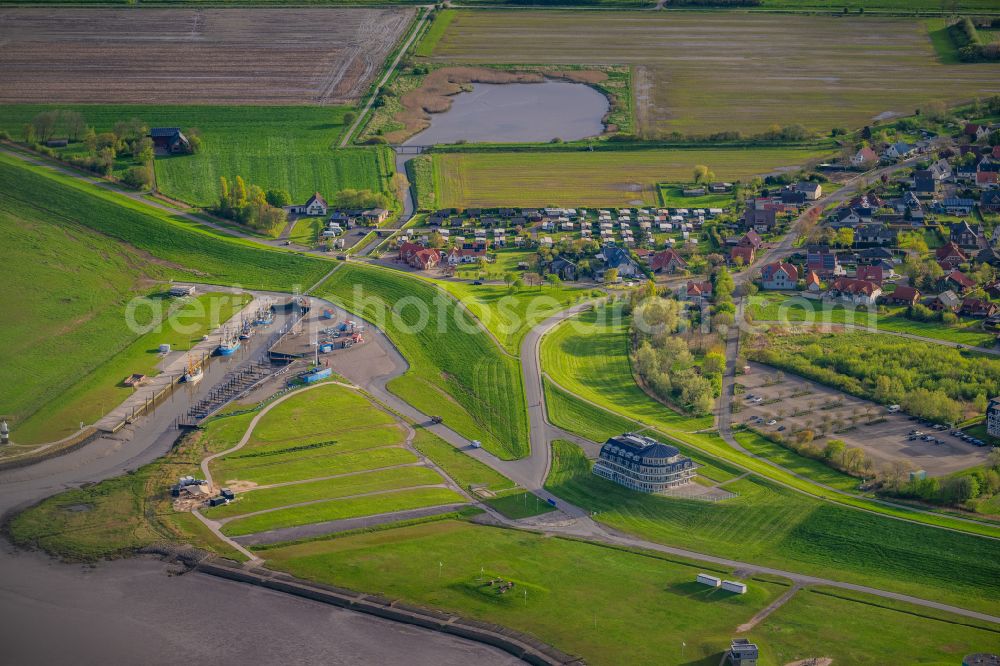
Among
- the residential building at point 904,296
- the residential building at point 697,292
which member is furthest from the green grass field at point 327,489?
the residential building at point 904,296

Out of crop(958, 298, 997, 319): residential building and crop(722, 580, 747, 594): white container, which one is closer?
crop(722, 580, 747, 594): white container

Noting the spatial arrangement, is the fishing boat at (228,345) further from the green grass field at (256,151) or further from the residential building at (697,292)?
the residential building at (697,292)

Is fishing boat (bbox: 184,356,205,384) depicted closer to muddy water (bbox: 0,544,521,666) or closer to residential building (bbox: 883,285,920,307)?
muddy water (bbox: 0,544,521,666)

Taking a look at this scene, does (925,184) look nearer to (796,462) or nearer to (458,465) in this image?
(796,462)

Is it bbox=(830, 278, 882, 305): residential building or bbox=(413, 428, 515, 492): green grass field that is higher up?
bbox=(830, 278, 882, 305): residential building

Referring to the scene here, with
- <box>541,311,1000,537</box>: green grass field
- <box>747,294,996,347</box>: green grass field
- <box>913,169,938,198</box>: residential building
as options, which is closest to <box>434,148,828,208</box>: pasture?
<box>913,169,938,198</box>: residential building

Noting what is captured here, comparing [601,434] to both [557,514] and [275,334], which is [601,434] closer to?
[557,514]

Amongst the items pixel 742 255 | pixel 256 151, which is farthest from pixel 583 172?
pixel 256 151

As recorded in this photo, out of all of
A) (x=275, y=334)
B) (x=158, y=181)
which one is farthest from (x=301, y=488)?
(x=158, y=181)
